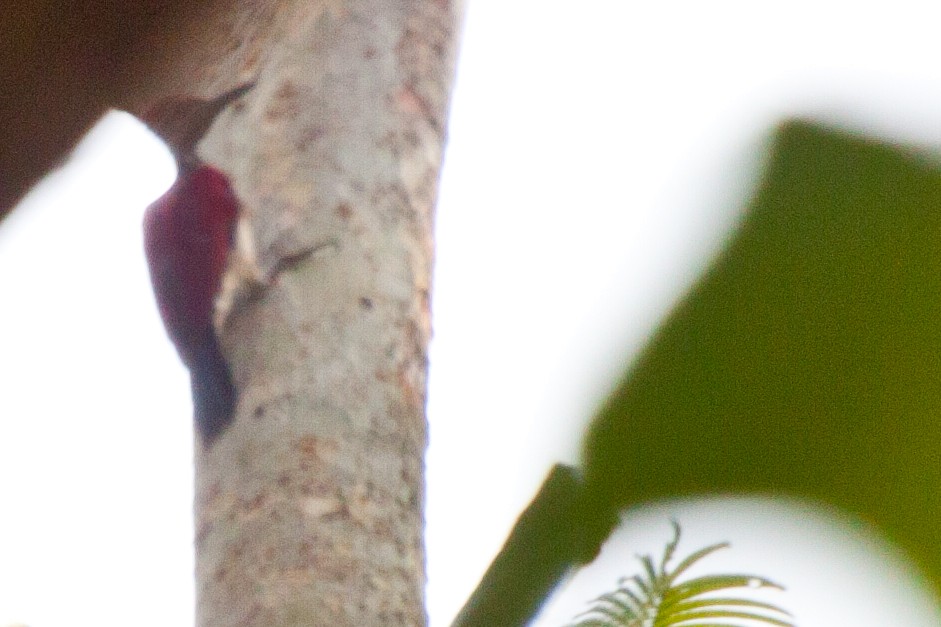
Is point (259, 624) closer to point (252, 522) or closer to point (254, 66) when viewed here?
point (252, 522)

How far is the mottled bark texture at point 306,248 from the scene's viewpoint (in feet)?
2.83

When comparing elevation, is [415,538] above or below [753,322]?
below

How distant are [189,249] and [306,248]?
1.46 meters

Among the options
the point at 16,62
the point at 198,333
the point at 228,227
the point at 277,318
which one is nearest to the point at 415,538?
the point at 277,318

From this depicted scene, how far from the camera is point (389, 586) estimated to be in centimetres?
102

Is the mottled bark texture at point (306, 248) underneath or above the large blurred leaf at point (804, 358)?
underneath

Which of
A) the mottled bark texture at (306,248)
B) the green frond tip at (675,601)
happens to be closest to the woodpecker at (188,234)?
the mottled bark texture at (306,248)

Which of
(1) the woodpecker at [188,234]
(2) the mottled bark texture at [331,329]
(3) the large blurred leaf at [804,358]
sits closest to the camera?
(3) the large blurred leaf at [804,358]

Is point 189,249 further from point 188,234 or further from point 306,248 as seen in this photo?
point 306,248

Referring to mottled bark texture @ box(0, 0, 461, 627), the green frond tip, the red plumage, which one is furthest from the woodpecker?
the green frond tip

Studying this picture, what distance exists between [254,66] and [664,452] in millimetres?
1680

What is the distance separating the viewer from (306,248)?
1.48 metres

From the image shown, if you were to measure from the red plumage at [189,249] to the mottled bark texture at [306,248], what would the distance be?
483mm

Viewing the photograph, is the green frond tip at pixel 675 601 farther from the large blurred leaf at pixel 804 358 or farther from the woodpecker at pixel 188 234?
the woodpecker at pixel 188 234
